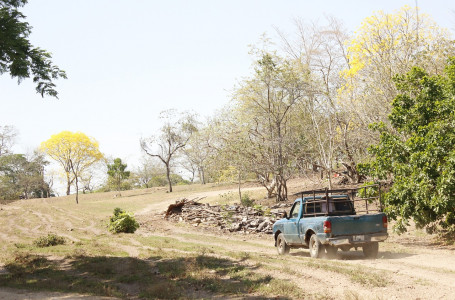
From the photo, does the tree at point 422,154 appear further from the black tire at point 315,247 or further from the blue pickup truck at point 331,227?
the black tire at point 315,247

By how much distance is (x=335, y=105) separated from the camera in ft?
100

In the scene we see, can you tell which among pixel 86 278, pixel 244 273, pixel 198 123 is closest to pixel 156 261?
pixel 86 278

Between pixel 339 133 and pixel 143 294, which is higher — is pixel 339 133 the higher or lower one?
the higher one

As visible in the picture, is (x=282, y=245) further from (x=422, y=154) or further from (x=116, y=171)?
(x=116, y=171)

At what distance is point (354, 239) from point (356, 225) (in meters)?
0.41

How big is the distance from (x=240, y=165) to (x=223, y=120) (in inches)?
167

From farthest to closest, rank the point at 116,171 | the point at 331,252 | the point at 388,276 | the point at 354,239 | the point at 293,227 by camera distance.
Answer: the point at 116,171 → the point at 293,227 → the point at 331,252 → the point at 354,239 → the point at 388,276

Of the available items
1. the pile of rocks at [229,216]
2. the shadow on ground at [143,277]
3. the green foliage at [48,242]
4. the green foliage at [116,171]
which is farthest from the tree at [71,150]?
the shadow on ground at [143,277]

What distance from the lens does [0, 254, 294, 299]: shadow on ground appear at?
376 inches

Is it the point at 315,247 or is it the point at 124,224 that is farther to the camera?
the point at 124,224

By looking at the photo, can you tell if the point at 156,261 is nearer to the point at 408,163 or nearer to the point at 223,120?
the point at 408,163

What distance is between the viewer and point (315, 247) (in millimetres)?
13109

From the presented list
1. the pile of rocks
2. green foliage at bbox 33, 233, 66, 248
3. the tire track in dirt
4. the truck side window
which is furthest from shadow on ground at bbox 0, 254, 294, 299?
the pile of rocks

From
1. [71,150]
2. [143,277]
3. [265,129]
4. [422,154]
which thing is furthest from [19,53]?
[71,150]
